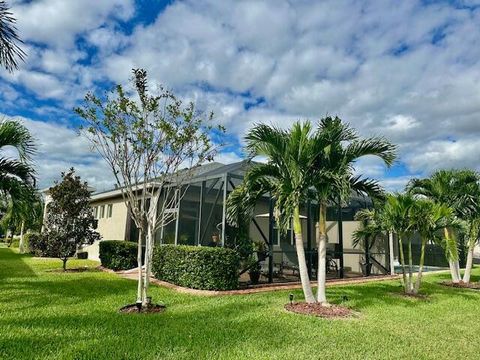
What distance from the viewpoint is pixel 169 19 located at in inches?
359

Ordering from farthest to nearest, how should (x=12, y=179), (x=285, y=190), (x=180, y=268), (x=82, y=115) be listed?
(x=180, y=268)
(x=12, y=179)
(x=285, y=190)
(x=82, y=115)

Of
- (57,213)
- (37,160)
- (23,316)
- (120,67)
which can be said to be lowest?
(23,316)

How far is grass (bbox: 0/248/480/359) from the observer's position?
15.6 feet

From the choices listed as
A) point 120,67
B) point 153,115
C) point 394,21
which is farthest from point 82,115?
point 394,21

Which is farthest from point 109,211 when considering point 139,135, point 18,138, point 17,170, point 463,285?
point 463,285

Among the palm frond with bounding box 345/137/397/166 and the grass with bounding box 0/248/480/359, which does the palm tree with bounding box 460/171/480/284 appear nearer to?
the grass with bounding box 0/248/480/359

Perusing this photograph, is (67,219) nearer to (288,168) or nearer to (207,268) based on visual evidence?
(207,268)

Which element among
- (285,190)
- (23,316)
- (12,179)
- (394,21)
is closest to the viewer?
(23,316)

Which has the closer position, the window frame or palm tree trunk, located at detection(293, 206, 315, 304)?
palm tree trunk, located at detection(293, 206, 315, 304)

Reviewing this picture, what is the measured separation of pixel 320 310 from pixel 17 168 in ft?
27.5

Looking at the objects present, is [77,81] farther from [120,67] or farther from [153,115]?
[153,115]

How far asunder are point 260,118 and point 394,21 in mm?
5048

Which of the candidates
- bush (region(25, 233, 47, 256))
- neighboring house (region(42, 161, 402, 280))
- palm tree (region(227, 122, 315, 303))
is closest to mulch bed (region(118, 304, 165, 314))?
palm tree (region(227, 122, 315, 303))

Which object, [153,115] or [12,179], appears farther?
[12,179]
